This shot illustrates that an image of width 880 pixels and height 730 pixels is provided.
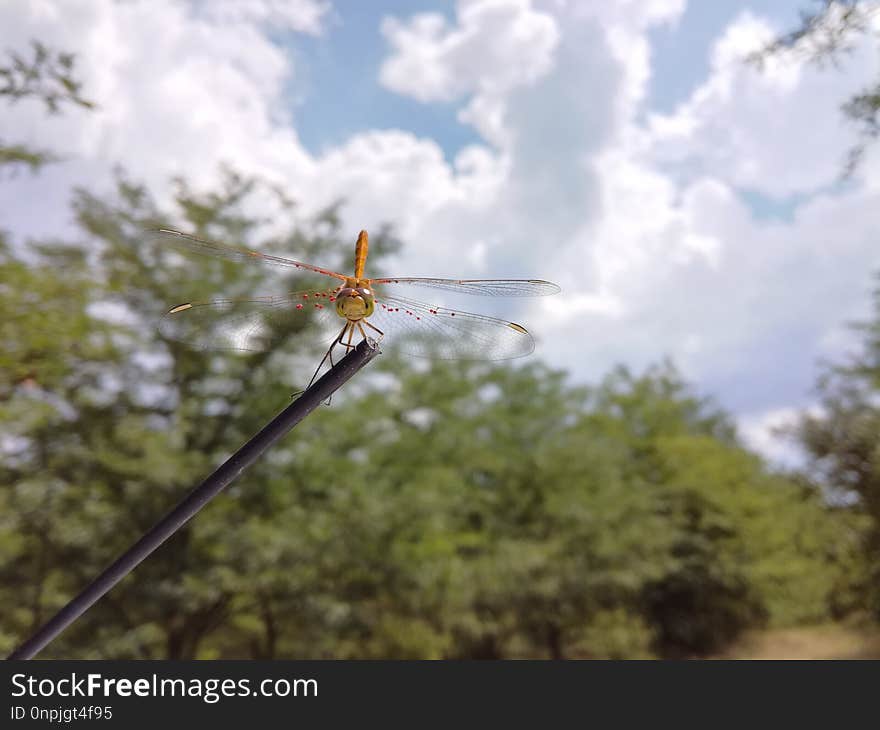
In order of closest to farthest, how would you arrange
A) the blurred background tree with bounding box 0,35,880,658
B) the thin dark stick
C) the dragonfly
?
the thin dark stick → the dragonfly → the blurred background tree with bounding box 0,35,880,658

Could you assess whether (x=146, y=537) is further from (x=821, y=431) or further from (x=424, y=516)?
(x=821, y=431)

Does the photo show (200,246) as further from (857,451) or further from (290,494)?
(857,451)

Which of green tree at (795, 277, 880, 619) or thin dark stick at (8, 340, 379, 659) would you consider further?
green tree at (795, 277, 880, 619)

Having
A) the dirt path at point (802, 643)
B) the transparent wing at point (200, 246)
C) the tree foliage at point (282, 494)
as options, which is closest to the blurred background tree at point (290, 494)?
the tree foliage at point (282, 494)

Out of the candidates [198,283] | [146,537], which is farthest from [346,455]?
[146,537]

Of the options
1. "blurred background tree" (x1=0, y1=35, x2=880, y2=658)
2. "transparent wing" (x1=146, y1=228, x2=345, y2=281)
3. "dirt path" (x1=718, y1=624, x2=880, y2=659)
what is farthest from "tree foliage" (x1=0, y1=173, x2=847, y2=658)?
"transparent wing" (x1=146, y1=228, x2=345, y2=281)

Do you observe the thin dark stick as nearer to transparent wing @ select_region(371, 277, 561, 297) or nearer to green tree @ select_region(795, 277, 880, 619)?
transparent wing @ select_region(371, 277, 561, 297)

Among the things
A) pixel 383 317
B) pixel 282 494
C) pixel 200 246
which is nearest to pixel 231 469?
pixel 383 317

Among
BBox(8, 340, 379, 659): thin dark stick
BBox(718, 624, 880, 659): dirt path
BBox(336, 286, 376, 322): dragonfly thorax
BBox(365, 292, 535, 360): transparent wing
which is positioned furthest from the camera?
BBox(718, 624, 880, 659): dirt path
